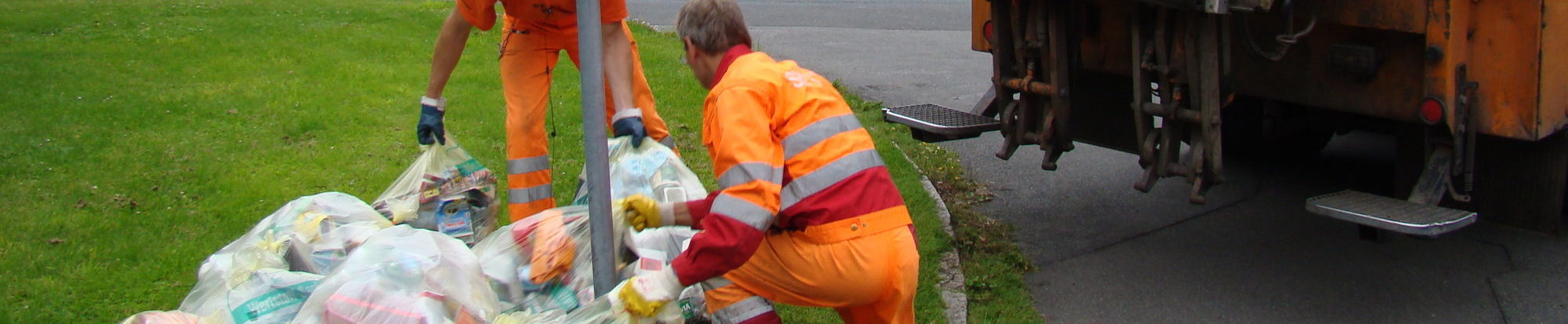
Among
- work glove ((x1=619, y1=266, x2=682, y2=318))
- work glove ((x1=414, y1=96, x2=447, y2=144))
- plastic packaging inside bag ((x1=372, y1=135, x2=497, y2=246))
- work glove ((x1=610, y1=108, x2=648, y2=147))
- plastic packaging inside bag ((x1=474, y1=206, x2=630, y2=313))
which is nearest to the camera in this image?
work glove ((x1=619, y1=266, x2=682, y2=318))

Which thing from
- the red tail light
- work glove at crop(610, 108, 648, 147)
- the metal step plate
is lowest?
the metal step plate

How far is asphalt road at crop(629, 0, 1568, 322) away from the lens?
443 cm

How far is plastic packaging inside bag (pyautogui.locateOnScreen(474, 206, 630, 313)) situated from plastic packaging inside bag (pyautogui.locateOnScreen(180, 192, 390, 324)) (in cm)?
39

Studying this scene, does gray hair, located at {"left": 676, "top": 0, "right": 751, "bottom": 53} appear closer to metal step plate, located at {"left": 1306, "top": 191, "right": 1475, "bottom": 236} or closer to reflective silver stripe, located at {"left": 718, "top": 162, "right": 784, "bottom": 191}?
reflective silver stripe, located at {"left": 718, "top": 162, "right": 784, "bottom": 191}

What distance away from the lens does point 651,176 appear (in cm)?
385

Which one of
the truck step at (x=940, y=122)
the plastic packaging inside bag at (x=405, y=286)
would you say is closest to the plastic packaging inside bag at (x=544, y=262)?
the plastic packaging inside bag at (x=405, y=286)

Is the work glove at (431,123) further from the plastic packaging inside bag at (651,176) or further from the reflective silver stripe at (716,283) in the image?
the reflective silver stripe at (716,283)

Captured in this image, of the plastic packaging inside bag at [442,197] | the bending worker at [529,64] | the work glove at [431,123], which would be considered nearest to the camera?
the plastic packaging inside bag at [442,197]

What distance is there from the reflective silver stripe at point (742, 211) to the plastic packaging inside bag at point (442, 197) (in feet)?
5.63

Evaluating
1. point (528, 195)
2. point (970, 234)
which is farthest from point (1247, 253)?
point (528, 195)

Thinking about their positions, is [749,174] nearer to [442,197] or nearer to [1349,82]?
[442,197]

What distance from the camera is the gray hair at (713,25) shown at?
114 inches

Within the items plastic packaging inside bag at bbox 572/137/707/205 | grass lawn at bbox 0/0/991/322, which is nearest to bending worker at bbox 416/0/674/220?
plastic packaging inside bag at bbox 572/137/707/205

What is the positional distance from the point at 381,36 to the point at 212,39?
3.54 feet
